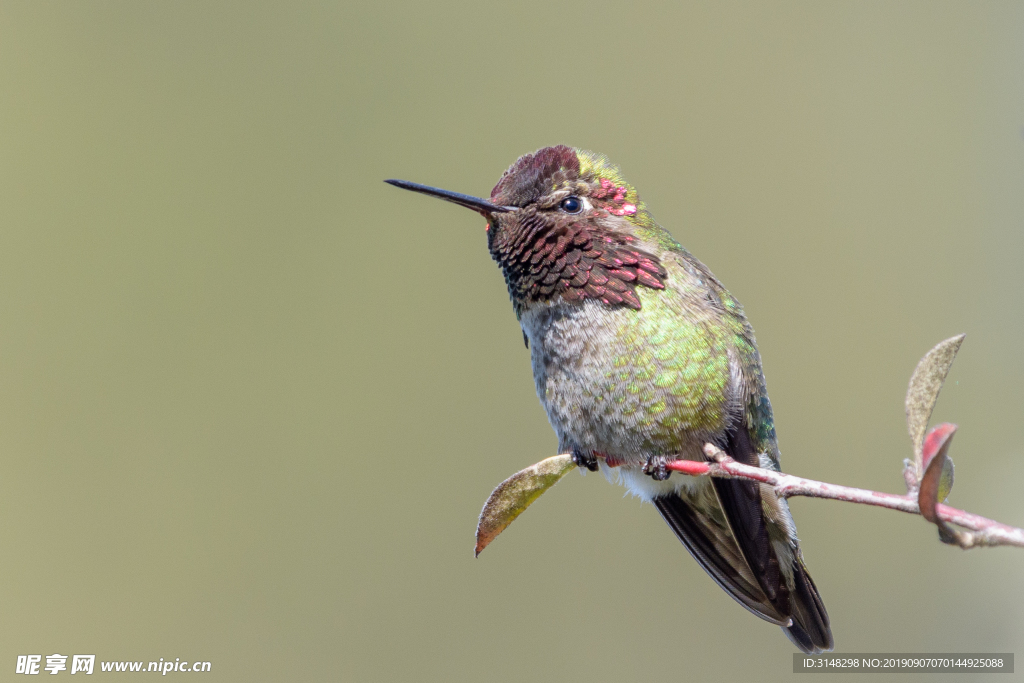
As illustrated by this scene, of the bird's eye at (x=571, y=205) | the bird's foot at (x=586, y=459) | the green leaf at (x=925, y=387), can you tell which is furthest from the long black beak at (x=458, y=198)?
the green leaf at (x=925, y=387)

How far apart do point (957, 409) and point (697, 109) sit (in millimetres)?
3552

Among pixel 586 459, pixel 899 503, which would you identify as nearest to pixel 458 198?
pixel 586 459

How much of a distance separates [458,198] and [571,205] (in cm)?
31

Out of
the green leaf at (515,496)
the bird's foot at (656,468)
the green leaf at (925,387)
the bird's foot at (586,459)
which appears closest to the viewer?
the green leaf at (925,387)

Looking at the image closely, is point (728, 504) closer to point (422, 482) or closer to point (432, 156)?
point (422, 482)

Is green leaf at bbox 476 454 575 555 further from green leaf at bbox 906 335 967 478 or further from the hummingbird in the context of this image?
green leaf at bbox 906 335 967 478

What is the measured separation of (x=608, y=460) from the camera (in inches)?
80.8

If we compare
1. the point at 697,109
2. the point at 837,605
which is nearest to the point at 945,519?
the point at 837,605

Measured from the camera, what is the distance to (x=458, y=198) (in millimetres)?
2045

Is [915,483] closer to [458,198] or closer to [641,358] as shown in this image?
[641,358]

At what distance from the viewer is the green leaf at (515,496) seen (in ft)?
5.20

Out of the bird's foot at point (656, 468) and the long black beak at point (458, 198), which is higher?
the long black beak at point (458, 198)
